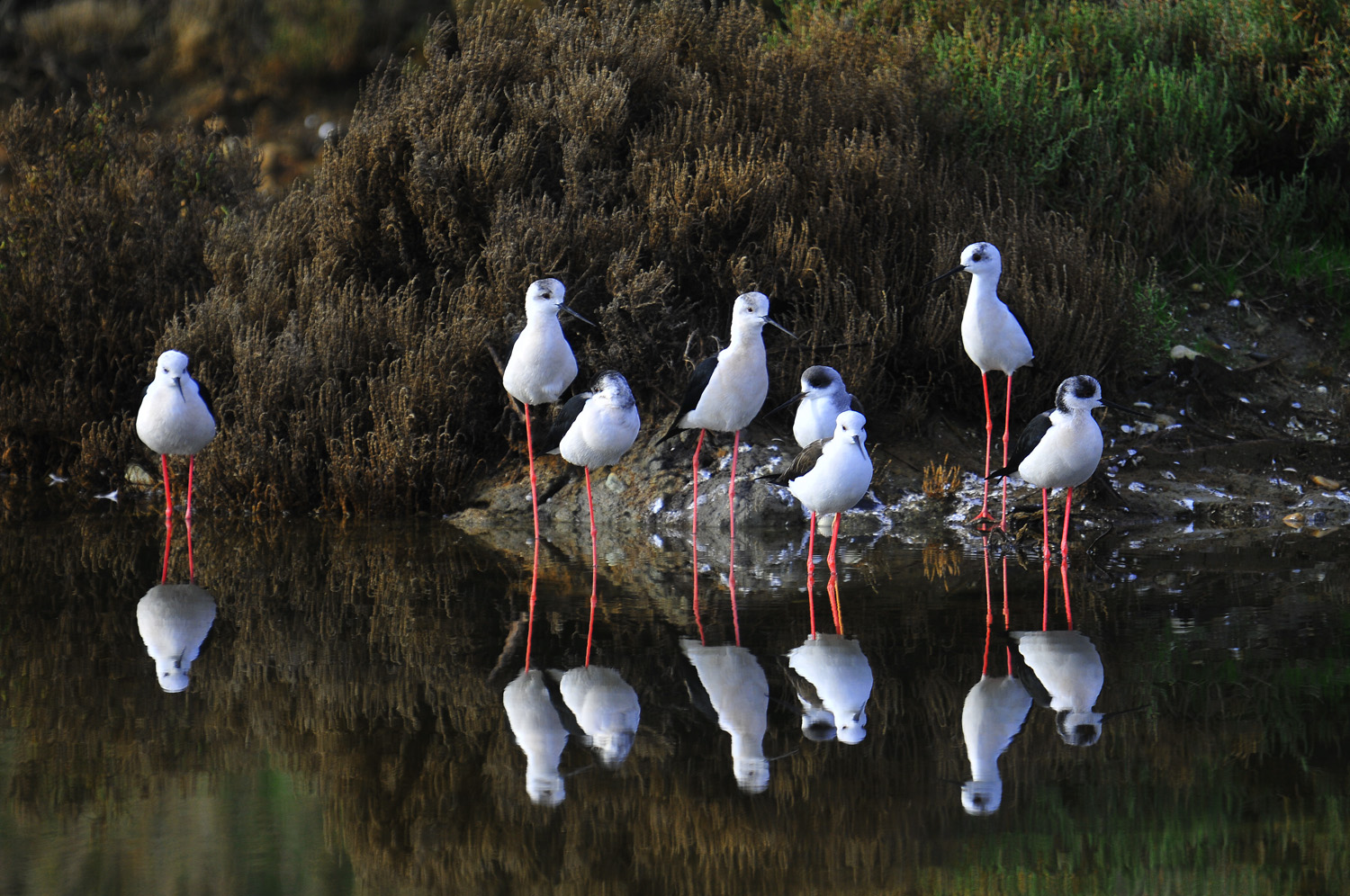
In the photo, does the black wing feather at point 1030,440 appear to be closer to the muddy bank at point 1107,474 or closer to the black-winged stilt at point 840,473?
the muddy bank at point 1107,474

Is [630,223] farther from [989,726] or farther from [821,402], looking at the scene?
[989,726]

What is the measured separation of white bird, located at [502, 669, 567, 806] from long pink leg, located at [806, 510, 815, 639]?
111cm

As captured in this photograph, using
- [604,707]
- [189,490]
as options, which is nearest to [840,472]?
[604,707]

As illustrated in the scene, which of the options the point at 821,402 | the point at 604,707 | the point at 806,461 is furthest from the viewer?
the point at 821,402

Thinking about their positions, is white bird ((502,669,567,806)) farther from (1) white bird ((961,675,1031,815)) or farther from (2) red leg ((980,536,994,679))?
(2) red leg ((980,536,994,679))

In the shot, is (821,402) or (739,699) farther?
(821,402)

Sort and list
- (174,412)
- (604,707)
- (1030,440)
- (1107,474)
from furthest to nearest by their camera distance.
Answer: (1107,474), (174,412), (1030,440), (604,707)

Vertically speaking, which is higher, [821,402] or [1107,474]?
[821,402]

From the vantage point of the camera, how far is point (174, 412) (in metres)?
6.89

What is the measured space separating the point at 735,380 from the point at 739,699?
8.82ft

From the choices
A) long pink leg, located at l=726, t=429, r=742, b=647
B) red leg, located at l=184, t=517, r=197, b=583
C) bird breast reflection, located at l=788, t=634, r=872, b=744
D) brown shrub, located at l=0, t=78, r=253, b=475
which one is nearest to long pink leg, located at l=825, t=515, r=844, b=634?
bird breast reflection, located at l=788, t=634, r=872, b=744

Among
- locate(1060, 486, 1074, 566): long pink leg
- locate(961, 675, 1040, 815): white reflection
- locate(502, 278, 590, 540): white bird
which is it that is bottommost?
locate(961, 675, 1040, 815): white reflection

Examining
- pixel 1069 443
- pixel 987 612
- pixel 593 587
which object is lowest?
pixel 987 612

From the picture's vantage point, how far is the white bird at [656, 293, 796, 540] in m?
6.41
